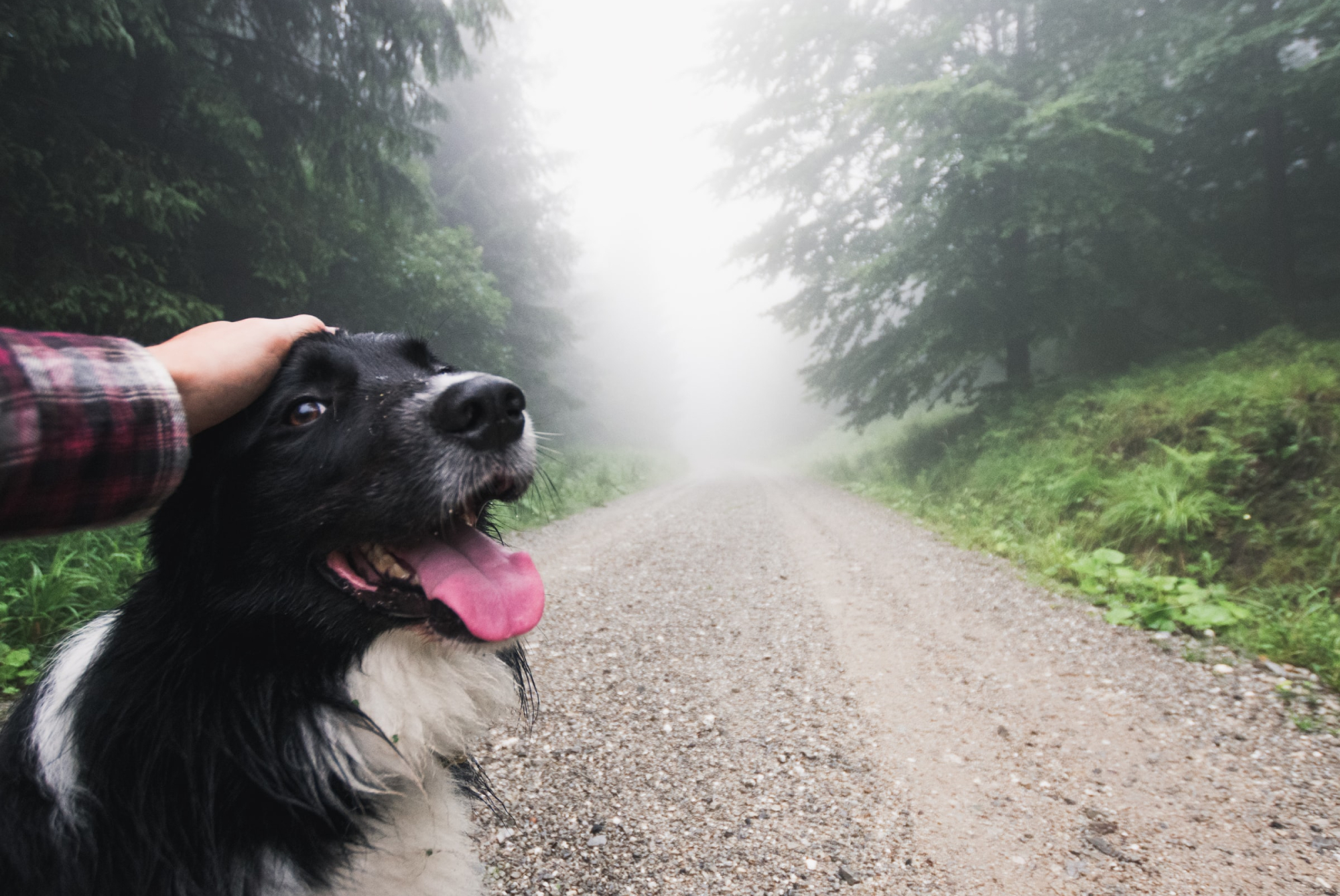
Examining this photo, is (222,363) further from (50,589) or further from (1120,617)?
(1120,617)

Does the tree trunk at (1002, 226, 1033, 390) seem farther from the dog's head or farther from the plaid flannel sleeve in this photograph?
the plaid flannel sleeve

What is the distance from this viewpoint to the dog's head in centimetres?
123

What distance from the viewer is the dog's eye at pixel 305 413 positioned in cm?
131

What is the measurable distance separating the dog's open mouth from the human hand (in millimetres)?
385

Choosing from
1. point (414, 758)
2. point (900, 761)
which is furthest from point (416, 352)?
point (900, 761)

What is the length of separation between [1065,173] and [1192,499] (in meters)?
4.69

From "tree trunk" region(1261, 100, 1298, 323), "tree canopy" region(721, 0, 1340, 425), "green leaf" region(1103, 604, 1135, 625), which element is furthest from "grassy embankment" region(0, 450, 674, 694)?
"tree trunk" region(1261, 100, 1298, 323)

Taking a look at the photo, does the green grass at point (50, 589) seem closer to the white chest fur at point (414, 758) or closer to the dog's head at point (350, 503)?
the dog's head at point (350, 503)

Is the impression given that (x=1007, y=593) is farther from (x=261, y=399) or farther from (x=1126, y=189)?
(x=1126, y=189)

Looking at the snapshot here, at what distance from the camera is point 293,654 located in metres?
1.26

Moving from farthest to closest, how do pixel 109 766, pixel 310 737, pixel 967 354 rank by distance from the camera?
pixel 967 354
pixel 310 737
pixel 109 766

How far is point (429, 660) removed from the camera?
56.2 inches

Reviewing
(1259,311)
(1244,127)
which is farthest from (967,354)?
(1244,127)

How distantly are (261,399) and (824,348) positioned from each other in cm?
1099
